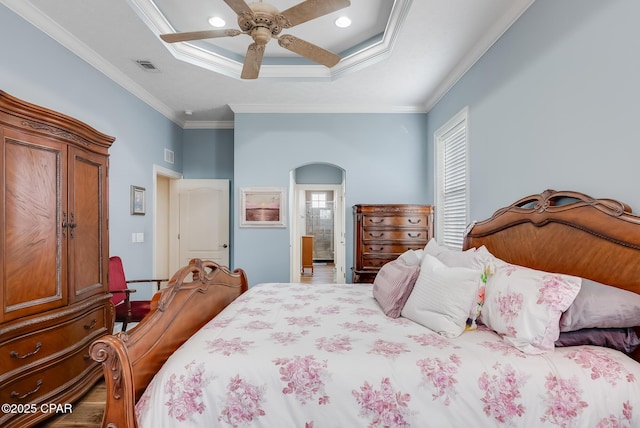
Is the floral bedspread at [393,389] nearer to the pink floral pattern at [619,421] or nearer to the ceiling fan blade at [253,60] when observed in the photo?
the pink floral pattern at [619,421]

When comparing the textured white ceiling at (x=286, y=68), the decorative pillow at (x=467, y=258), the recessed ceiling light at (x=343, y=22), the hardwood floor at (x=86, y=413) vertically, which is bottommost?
the hardwood floor at (x=86, y=413)

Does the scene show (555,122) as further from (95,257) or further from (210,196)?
(210,196)

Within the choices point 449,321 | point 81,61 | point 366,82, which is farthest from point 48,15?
point 449,321

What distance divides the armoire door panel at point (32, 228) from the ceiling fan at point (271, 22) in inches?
42.3

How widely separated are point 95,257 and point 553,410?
9.28 feet

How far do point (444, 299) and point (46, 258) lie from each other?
7.73ft

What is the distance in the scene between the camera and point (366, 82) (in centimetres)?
352

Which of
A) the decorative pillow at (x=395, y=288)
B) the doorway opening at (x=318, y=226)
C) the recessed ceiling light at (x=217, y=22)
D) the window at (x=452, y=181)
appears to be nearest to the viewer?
the decorative pillow at (x=395, y=288)

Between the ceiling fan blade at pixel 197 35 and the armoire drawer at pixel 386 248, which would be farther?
the armoire drawer at pixel 386 248

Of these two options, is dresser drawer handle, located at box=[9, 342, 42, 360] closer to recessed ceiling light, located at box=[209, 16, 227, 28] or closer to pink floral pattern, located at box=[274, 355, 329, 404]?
pink floral pattern, located at box=[274, 355, 329, 404]

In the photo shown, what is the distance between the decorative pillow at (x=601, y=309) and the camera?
1.23 metres

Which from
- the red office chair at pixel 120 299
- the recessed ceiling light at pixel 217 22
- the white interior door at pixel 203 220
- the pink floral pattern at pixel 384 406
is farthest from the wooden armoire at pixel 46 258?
the white interior door at pixel 203 220

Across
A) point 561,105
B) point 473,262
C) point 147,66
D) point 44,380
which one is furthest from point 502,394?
point 147,66

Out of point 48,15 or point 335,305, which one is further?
point 48,15
